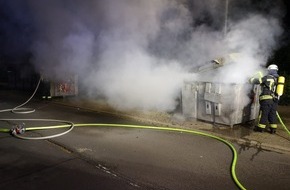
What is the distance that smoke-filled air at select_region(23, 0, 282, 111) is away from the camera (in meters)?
7.81

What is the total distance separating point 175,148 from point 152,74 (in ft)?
13.5

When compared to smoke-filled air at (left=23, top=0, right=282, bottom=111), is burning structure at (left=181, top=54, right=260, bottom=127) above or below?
below

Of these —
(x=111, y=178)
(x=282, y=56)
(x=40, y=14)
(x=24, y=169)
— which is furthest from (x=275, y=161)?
(x=40, y=14)

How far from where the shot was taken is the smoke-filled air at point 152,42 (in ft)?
25.6

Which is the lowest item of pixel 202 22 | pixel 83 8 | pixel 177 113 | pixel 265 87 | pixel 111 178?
pixel 111 178

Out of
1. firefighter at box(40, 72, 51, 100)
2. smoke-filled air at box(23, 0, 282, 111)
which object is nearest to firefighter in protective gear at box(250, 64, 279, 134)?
smoke-filled air at box(23, 0, 282, 111)

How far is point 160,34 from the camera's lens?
9312mm

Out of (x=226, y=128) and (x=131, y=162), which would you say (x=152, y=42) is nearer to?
(x=226, y=128)

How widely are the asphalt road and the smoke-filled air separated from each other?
2615 mm

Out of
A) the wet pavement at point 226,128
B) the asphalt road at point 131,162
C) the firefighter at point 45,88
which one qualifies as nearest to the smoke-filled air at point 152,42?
the firefighter at point 45,88

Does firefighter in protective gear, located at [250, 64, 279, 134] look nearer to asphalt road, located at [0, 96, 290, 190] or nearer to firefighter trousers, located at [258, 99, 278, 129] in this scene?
firefighter trousers, located at [258, 99, 278, 129]

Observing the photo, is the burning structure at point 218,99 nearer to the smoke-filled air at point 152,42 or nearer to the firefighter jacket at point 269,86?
the smoke-filled air at point 152,42

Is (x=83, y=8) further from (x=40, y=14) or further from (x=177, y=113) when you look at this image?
(x=177, y=113)

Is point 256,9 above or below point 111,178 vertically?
above
